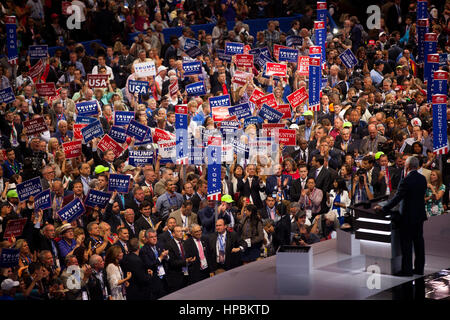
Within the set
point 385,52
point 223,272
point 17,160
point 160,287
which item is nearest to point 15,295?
point 160,287

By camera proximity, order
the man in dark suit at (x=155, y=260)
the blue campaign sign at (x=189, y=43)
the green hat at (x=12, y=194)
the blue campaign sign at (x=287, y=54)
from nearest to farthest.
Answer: the man in dark suit at (x=155, y=260)
the green hat at (x=12, y=194)
the blue campaign sign at (x=287, y=54)
the blue campaign sign at (x=189, y=43)

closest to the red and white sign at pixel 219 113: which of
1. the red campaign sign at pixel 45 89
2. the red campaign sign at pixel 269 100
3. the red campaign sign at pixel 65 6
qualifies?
the red campaign sign at pixel 269 100

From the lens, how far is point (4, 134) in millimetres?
16484

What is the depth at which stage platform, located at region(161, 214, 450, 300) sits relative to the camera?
1103 centimetres

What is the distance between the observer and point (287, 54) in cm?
1950

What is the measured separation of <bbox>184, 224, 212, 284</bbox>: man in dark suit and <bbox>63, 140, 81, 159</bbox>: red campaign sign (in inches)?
126

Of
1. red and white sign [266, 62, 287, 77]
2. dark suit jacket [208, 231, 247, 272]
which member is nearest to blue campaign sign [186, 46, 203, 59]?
red and white sign [266, 62, 287, 77]

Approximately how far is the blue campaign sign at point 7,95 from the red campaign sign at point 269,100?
4757mm

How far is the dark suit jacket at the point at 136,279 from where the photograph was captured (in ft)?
38.5

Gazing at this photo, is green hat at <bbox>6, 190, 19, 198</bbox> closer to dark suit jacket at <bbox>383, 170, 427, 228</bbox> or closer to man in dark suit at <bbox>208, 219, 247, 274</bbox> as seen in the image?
man in dark suit at <bbox>208, 219, 247, 274</bbox>

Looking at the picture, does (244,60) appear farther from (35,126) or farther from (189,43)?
(35,126)

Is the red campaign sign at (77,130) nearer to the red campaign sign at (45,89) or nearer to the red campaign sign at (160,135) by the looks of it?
the red campaign sign at (160,135)
